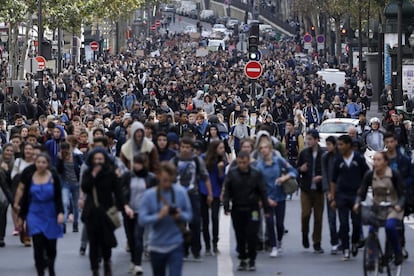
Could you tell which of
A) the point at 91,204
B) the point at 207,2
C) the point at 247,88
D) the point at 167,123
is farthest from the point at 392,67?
the point at 207,2

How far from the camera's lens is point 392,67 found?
2052 inches

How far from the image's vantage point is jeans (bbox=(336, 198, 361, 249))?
59.9 feet

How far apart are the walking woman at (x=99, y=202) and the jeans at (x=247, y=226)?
71.5 inches

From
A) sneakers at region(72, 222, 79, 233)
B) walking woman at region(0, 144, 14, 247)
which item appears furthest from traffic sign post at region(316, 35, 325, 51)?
walking woman at region(0, 144, 14, 247)

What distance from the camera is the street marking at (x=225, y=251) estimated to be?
17828mm

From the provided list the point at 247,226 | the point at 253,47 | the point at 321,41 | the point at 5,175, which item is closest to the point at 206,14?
the point at 321,41

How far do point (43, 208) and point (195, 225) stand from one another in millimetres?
2974

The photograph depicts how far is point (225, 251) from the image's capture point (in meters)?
19.6

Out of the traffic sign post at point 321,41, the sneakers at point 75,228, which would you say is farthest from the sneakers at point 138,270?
the traffic sign post at point 321,41

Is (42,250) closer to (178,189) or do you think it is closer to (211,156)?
(178,189)

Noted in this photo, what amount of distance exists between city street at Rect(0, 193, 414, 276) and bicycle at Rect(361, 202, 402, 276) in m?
1.23

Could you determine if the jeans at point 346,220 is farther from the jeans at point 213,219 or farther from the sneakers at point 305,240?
the jeans at point 213,219

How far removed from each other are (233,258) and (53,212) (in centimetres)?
358

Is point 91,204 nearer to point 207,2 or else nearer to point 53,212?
point 53,212
